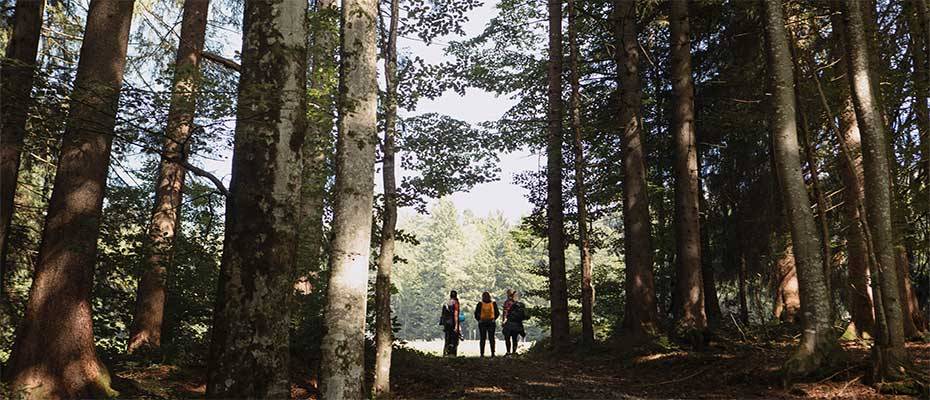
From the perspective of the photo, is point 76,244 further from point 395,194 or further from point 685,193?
point 685,193

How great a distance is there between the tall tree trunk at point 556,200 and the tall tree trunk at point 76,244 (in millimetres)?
10734

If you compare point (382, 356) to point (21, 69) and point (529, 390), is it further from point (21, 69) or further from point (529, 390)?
point (21, 69)

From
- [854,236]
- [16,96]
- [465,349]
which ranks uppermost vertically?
[16,96]

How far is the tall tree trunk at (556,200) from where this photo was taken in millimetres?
15617

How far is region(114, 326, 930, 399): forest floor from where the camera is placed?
7.34m

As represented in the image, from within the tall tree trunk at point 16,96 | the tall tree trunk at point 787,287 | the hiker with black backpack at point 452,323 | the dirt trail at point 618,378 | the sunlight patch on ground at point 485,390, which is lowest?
the sunlight patch on ground at point 485,390

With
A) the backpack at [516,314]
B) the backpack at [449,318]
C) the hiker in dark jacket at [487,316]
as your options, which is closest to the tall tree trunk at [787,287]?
the backpack at [516,314]

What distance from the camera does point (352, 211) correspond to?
5.96 meters

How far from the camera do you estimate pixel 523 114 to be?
65.4ft

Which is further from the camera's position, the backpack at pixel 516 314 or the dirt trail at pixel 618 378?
the backpack at pixel 516 314

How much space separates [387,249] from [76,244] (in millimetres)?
3909

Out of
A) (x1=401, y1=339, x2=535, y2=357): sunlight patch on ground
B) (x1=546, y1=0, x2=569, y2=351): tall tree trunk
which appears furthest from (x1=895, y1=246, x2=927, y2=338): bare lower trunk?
(x1=401, y1=339, x2=535, y2=357): sunlight patch on ground

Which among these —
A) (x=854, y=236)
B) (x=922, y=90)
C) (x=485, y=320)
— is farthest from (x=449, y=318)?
(x=922, y=90)

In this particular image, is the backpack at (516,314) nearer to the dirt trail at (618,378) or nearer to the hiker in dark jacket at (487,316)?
the hiker in dark jacket at (487,316)
